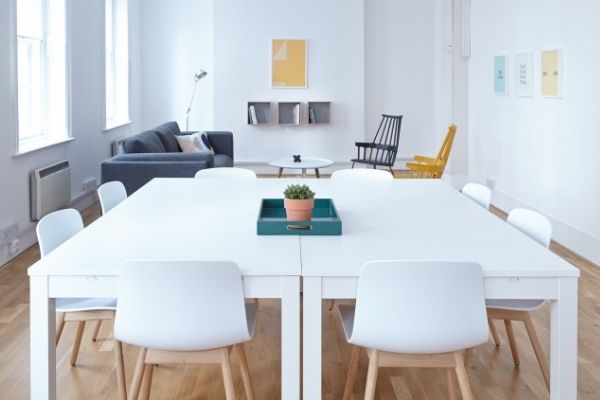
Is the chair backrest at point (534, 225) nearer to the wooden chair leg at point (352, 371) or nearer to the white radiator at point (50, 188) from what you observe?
the wooden chair leg at point (352, 371)

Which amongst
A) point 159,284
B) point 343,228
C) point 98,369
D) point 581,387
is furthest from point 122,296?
point 581,387

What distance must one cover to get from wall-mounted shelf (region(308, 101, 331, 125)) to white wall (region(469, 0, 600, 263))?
2563 mm

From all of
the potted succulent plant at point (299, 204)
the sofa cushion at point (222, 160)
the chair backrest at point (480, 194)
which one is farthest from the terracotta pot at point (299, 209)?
the sofa cushion at point (222, 160)

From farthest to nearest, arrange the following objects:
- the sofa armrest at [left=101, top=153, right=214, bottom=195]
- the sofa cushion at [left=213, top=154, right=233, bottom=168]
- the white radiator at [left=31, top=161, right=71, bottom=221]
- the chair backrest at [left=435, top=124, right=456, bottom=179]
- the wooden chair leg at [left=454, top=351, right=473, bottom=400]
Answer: the chair backrest at [left=435, top=124, right=456, bottom=179]
the sofa cushion at [left=213, top=154, right=233, bottom=168]
the white radiator at [left=31, top=161, right=71, bottom=221]
the sofa armrest at [left=101, top=153, right=214, bottom=195]
the wooden chair leg at [left=454, top=351, right=473, bottom=400]

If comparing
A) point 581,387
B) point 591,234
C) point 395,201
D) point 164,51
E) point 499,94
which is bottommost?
point 581,387

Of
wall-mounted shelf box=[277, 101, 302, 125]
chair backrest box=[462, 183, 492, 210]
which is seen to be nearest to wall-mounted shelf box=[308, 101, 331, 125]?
wall-mounted shelf box=[277, 101, 302, 125]

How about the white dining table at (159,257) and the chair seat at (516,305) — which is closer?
the white dining table at (159,257)

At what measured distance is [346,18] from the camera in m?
11.4

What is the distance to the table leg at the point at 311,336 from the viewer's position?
8.21 ft

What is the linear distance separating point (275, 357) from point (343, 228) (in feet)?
3.28

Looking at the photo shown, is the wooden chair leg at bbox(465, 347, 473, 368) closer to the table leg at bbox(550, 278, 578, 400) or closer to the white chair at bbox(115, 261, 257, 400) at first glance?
the table leg at bbox(550, 278, 578, 400)

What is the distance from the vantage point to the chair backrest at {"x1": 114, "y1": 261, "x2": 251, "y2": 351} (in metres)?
2.47

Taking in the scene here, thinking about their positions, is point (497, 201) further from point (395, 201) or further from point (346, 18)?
point (395, 201)

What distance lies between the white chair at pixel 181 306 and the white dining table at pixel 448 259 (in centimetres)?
24
